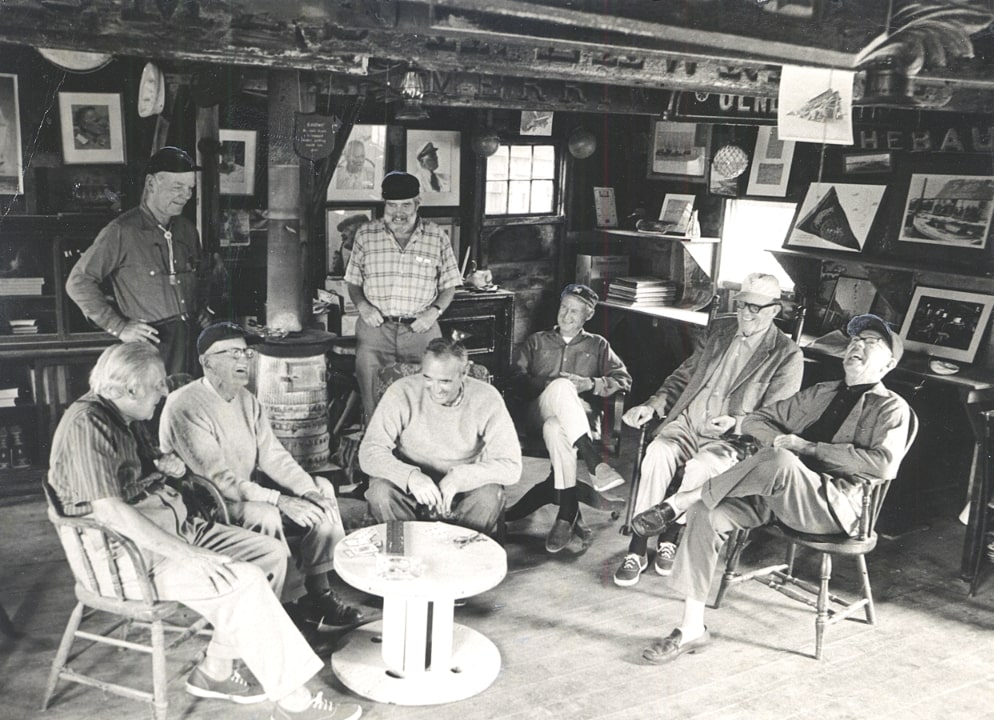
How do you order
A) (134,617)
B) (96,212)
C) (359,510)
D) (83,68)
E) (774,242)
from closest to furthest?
(134,617), (83,68), (359,510), (96,212), (774,242)

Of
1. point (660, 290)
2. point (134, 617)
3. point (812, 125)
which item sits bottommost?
point (134, 617)

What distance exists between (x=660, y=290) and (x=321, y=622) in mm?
4738

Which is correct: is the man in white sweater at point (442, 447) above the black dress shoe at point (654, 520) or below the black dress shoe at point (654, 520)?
above

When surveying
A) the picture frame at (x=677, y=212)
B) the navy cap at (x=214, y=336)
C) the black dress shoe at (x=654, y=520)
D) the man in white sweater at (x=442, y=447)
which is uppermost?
the picture frame at (x=677, y=212)

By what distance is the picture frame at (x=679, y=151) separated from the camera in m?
8.05

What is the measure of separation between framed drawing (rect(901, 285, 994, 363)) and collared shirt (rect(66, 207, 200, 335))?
14.8ft

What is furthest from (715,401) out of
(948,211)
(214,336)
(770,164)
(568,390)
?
(770,164)

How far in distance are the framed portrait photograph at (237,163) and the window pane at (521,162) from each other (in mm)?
2379

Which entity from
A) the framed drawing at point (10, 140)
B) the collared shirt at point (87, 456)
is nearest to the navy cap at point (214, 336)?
the collared shirt at point (87, 456)

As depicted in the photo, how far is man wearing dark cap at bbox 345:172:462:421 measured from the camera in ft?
19.5

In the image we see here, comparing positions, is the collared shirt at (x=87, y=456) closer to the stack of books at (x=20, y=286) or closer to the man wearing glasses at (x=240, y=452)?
the man wearing glasses at (x=240, y=452)

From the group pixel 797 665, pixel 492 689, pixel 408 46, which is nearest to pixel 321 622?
pixel 492 689

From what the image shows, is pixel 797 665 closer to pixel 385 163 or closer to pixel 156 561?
pixel 156 561

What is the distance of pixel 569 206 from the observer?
8.73 metres
